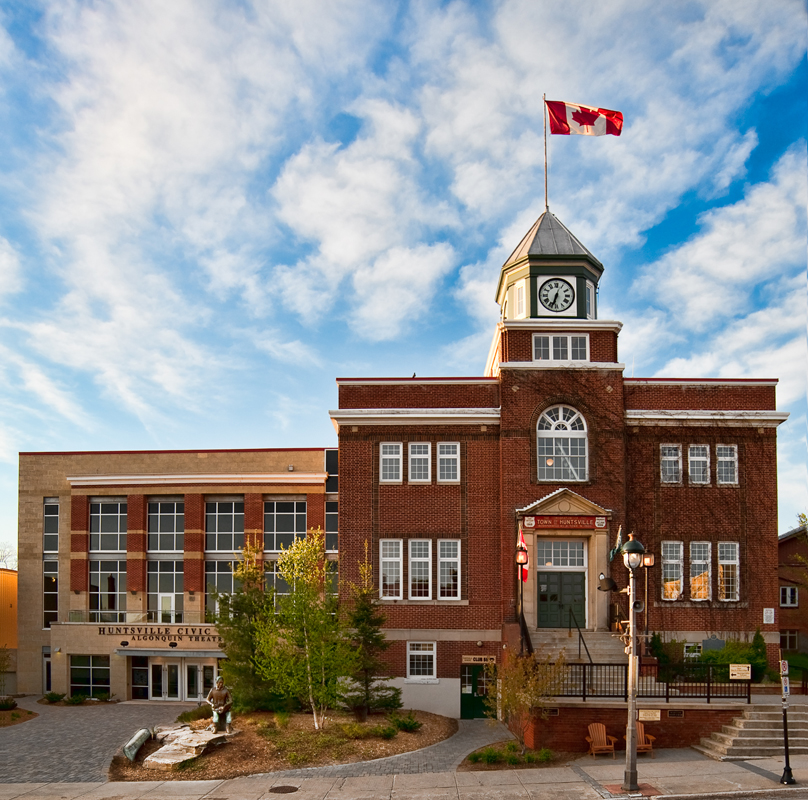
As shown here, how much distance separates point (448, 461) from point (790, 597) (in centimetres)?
2394

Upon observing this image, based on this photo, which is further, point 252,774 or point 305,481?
point 305,481

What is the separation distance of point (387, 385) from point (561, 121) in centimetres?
1306

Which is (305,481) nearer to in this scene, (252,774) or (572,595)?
(572,595)

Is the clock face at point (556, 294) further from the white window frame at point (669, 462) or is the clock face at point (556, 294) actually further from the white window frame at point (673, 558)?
the white window frame at point (673, 558)

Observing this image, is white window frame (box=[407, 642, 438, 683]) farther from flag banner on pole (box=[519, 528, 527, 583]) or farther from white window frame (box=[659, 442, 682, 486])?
white window frame (box=[659, 442, 682, 486])

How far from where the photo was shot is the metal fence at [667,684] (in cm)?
2144

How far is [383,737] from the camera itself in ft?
73.1

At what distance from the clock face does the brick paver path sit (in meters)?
21.4

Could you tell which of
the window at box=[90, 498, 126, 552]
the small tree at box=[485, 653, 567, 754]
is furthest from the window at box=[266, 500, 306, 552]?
the small tree at box=[485, 653, 567, 754]

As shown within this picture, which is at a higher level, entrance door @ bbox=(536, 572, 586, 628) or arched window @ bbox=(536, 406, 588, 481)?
arched window @ bbox=(536, 406, 588, 481)

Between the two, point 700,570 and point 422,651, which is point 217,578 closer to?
point 422,651

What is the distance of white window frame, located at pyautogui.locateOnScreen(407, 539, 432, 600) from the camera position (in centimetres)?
2812

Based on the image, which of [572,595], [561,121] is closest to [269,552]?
[572,595]

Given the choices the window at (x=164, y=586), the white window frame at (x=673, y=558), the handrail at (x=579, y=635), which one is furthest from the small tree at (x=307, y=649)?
the window at (x=164, y=586)
